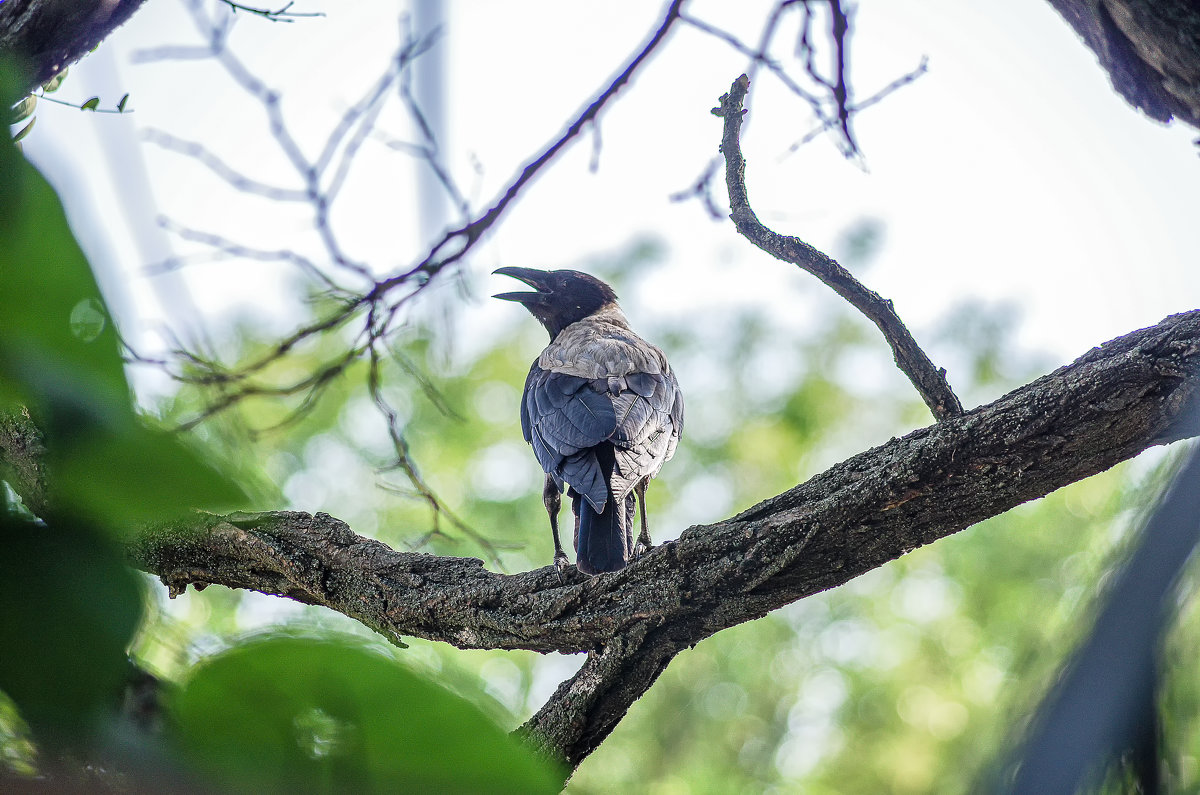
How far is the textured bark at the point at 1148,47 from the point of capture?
1.54 m

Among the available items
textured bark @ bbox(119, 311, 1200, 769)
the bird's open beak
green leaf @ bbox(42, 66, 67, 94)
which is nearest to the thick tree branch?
textured bark @ bbox(119, 311, 1200, 769)

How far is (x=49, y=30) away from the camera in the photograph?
2467 mm

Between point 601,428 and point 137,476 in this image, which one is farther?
point 601,428

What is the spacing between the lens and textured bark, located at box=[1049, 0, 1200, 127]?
1542 mm

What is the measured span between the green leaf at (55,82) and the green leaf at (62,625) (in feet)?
9.48

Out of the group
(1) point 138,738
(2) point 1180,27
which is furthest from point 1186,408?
(1) point 138,738

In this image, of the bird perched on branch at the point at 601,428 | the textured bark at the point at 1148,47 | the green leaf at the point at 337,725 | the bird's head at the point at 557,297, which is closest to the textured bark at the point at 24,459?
the green leaf at the point at 337,725

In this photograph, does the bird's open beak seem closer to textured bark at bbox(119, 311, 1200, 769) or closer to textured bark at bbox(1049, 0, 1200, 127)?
textured bark at bbox(119, 311, 1200, 769)

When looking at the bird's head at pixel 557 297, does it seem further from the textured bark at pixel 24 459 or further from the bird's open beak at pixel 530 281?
the textured bark at pixel 24 459

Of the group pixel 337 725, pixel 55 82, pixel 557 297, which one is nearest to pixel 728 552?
pixel 337 725

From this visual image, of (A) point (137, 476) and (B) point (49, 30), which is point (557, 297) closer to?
(B) point (49, 30)

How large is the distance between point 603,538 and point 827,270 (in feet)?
4.24

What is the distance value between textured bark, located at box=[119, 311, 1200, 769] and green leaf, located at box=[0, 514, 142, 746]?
1.76 m

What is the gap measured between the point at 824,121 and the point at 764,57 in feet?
1.08
